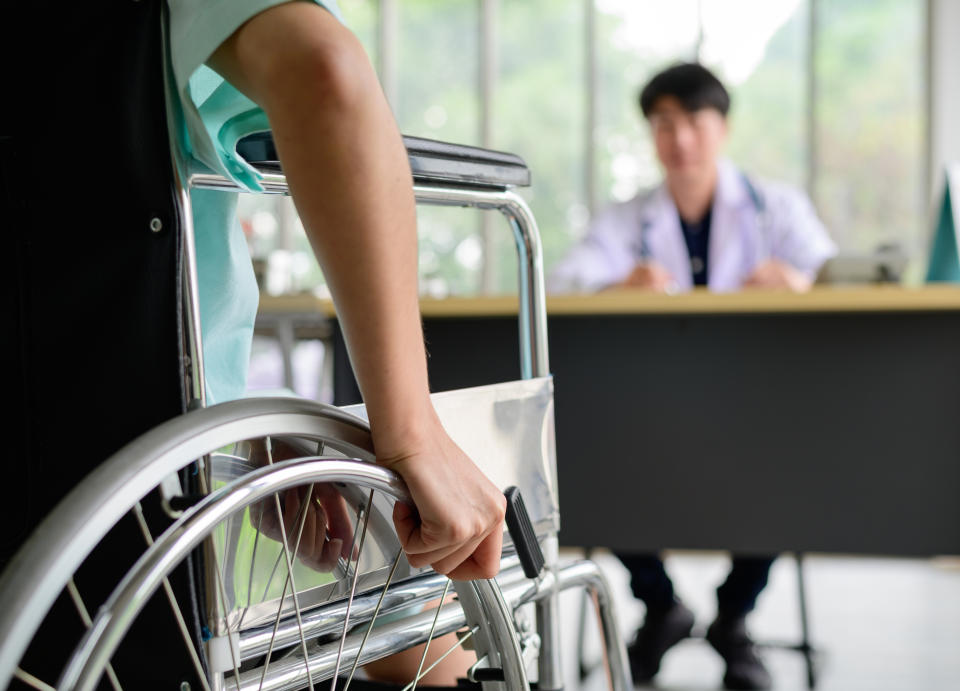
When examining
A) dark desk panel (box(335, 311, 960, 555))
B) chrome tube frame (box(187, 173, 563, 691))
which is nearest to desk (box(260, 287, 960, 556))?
dark desk panel (box(335, 311, 960, 555))

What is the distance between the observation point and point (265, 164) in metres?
0.62

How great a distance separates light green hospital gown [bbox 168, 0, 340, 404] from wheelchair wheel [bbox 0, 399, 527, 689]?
0.41ft

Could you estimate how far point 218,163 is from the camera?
0.59m

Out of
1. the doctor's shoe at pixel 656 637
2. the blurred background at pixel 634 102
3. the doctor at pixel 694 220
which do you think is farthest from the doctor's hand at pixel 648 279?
the blurred background at pixel 634 102

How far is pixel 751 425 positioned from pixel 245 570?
1656 millimetres

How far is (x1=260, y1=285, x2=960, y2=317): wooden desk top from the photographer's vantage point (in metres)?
1.93

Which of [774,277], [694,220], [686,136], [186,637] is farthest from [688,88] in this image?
[186,637]

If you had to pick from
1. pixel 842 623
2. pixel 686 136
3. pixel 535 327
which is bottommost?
pixel 842 623

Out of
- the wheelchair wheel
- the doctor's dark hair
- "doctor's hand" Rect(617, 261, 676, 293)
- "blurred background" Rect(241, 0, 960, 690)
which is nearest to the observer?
the wheelchair wheel

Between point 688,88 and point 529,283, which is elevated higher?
point 688,88

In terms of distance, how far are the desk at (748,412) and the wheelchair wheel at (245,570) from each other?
1372 mm

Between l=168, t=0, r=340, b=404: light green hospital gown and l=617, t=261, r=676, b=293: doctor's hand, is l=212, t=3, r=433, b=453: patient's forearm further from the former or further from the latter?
l=617, t=261, r=676, b=293: doctor's hand

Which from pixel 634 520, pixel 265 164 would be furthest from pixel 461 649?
pixel 634 520

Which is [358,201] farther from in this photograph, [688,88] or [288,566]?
[688,88]
